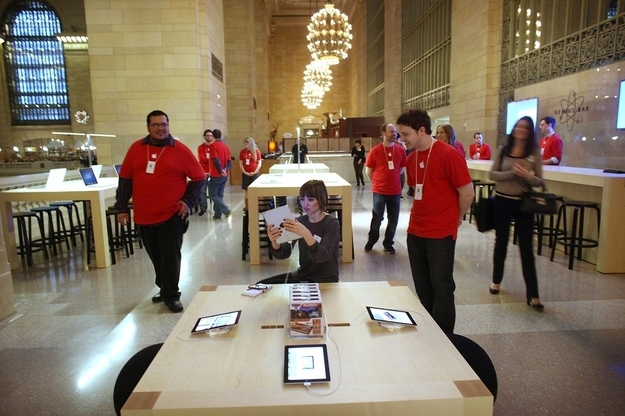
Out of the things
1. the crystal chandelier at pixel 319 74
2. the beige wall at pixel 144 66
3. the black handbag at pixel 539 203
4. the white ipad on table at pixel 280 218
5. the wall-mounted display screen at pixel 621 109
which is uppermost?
the crystal chandelier at pixel 319 74

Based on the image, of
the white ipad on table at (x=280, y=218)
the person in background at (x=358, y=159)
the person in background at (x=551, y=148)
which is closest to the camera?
the white ipad on table at (x=280, y=218)

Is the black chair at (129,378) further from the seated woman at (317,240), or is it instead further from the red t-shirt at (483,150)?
the red t-shirt at (483,150)

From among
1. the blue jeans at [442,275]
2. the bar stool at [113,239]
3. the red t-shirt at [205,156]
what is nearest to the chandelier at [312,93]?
the red t-shirt at [205,156]

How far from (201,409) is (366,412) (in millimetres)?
508

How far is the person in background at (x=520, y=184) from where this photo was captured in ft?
12.2

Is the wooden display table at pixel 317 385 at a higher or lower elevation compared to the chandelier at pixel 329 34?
lower

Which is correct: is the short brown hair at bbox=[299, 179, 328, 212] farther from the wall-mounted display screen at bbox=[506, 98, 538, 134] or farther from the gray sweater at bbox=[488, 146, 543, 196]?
the wall-mounted display screen at bbox=[506, 98, 538, 134]

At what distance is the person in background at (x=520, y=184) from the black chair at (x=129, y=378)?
319cm

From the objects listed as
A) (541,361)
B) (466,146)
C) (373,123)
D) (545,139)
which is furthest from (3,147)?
(541,361)

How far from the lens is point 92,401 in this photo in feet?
8.32

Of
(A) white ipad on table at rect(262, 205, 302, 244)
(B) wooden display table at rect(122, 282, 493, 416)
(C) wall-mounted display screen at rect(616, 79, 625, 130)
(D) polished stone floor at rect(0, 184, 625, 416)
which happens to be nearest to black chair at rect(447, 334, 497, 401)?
(B) wooden display table at rect(122, 282, 493, 416)

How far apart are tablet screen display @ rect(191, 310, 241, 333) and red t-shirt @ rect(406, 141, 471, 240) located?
1.45 metres

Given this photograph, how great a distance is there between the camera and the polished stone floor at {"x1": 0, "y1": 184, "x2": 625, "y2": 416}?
102 inches

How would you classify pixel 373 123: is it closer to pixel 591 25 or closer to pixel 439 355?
pixel 591 25
